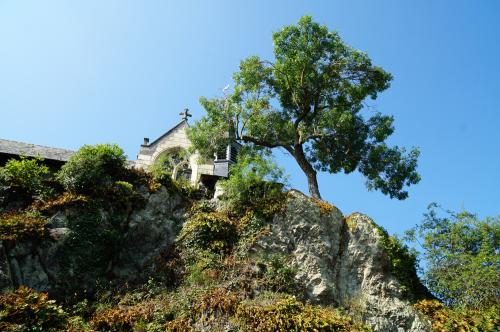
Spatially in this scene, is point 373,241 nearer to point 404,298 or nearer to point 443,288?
point 404,298

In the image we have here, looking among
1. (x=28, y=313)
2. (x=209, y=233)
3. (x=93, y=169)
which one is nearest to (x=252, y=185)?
(x=209, y=233)

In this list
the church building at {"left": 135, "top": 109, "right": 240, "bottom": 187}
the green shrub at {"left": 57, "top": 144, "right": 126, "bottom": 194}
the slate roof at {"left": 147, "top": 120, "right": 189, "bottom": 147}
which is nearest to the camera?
the green shrub at {"left": 57, "top": 144, "right": 126, "bottom": 194}

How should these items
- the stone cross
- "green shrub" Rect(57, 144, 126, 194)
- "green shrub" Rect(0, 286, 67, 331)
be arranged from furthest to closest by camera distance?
the stone cross < "green shrub" Rect(57, 144, 126, 194) < "green shrub" Rect(0, 286, 67, 331)

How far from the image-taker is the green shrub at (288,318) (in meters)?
12.4

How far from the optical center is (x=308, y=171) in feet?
66.2

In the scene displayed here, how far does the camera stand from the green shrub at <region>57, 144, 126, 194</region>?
55.2 feet

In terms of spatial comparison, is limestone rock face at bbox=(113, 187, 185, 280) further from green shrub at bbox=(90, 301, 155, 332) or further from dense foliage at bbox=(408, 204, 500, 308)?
dense foliage at bbox=(408, 204, 500, 308)

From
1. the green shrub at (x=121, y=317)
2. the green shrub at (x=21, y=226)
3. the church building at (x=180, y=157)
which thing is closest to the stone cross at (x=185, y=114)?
the church building at (x=180, y=157)

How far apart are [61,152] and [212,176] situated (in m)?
8.20

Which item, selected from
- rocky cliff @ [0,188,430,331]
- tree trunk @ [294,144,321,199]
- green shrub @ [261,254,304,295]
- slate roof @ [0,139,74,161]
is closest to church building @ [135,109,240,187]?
tree trunk @ [294,144,321,199]

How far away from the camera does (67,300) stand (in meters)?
13.9

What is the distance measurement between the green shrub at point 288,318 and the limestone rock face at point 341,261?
1923 millimetres

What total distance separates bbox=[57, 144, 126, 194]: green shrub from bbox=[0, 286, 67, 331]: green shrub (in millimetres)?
5137

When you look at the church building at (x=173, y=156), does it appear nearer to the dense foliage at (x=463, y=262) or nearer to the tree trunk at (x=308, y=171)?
the tree trunk at (x=308, y=171)
